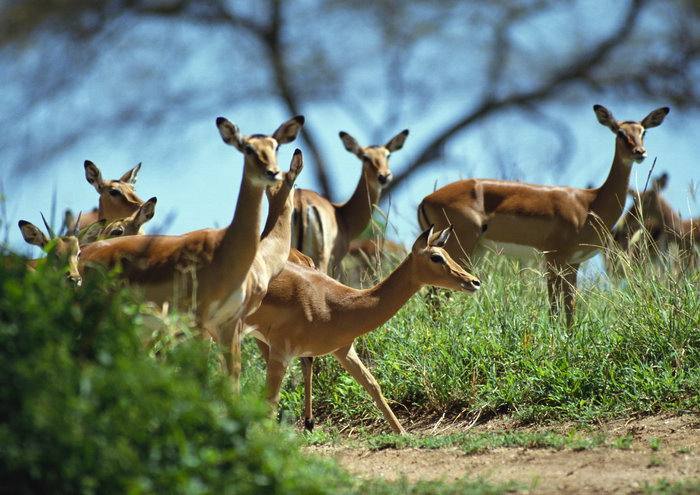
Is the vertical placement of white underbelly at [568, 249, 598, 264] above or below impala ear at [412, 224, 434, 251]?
above

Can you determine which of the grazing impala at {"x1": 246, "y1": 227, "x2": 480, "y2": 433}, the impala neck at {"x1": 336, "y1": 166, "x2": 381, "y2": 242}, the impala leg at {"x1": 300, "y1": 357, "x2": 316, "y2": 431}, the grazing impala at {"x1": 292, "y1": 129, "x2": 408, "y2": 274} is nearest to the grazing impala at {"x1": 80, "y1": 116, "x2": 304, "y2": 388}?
the grazing impala at {"x1": 246, "y1": 227, "x2": 480, "y2": 433}

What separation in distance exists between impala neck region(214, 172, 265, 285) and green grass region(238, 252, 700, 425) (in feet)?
3.24

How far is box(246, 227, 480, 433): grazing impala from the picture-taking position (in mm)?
6672

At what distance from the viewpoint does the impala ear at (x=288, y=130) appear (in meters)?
6.44

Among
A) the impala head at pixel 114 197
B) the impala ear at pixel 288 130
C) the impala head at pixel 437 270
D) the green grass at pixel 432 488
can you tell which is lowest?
the green grass at pixel 432 488

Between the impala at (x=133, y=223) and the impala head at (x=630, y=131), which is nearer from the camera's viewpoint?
the impala at (x=133, y=223)

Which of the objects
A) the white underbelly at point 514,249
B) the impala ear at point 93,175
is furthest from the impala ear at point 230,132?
the white underbelly at point 514,249

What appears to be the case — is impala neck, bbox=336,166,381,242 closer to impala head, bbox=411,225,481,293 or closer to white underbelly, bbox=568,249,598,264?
white underbelly, bbox=568,249,598,264

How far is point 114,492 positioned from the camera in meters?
3.55

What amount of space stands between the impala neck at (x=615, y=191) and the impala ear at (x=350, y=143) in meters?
2.52

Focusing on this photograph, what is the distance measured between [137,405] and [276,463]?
502 millimetres

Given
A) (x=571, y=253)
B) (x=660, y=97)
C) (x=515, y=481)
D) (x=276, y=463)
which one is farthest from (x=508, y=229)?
(x=660, y=97)

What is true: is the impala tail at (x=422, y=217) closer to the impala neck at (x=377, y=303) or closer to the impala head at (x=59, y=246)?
the impala neck at (x=377, y=303)

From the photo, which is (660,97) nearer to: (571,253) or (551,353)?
(571,253)
